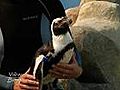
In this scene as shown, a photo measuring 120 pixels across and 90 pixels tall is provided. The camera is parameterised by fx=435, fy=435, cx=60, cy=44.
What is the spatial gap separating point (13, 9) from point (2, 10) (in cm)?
12

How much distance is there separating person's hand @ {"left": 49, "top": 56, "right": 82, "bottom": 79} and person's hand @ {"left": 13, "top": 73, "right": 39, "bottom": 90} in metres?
0.16

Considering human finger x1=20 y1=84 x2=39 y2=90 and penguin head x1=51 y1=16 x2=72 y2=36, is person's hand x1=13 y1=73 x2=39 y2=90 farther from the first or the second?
penguin head x1=51 y1=16 x2=72 y2=36

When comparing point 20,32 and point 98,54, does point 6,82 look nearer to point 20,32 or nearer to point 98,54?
point 20,32

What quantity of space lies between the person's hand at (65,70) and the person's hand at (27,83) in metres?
0.16

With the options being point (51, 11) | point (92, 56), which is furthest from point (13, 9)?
point (92, 56)

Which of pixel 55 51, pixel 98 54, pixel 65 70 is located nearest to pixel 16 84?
pixel 65 70

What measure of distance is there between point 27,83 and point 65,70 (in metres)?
0.31

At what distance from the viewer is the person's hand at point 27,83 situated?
327 cm

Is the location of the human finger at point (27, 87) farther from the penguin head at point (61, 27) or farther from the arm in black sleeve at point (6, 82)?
the penguin head at point (61, 27)

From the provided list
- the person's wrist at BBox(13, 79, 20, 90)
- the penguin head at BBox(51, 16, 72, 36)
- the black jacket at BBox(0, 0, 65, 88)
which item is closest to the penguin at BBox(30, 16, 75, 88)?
the penguin head at BBox(51, 16, 72, 36)

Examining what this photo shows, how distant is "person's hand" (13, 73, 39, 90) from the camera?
3.27 metres

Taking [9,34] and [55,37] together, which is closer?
[55,37]

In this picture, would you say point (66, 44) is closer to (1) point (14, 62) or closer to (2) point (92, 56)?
(1) point (14, 62)

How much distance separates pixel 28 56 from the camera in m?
3.65
